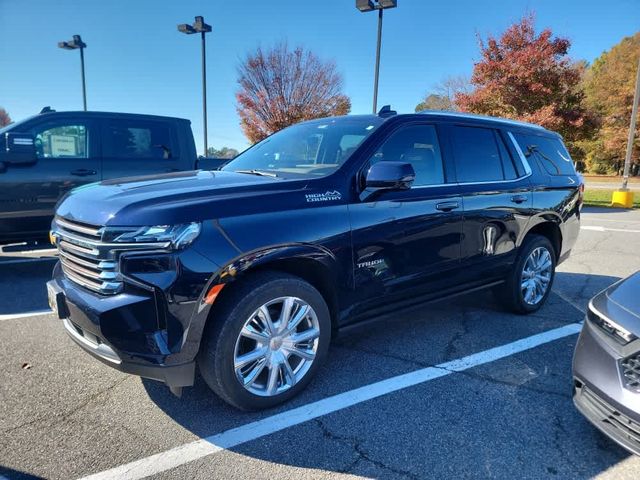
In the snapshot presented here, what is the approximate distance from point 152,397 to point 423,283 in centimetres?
211

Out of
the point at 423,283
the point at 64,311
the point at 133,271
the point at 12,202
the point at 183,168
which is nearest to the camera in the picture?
the point at 133,271

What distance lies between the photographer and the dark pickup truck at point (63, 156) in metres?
5.38

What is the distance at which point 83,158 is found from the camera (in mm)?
5871

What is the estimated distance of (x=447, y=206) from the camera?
11.5 feet

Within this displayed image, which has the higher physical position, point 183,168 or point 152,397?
point 183,168

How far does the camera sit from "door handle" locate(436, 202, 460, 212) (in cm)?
345

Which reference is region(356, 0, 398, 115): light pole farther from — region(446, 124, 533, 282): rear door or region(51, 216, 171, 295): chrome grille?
region(51, 216, 171, 295): chrome grille

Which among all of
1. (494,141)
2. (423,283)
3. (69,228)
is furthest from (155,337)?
(494,141)

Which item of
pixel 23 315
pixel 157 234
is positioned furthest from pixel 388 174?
pixel 23 315

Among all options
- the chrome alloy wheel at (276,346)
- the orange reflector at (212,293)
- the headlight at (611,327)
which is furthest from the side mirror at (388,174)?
the headlight at (611,327)

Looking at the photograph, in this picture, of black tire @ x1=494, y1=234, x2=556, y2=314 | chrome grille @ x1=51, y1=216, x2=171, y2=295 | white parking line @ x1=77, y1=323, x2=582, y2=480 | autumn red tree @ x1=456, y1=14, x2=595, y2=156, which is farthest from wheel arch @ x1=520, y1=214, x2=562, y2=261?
autumn red tree @ x1=456, y1=14, x2=595, y2=156

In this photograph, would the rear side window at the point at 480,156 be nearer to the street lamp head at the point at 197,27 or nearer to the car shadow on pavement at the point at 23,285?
the car shadow on pavement at the point at 23,285

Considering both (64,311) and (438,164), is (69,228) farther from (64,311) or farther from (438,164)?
(438,164)

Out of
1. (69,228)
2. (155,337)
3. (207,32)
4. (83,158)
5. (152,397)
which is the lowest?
(152,397)
